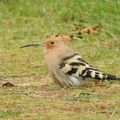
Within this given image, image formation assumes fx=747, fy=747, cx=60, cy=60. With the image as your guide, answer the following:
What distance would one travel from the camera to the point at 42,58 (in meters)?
9.51

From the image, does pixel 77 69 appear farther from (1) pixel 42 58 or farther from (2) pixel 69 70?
(1) pixel 42 58

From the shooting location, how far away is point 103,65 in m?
8.63

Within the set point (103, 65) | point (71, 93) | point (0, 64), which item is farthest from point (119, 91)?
point (0, 64)

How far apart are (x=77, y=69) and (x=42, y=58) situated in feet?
7.16

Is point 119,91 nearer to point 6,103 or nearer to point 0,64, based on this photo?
point 6,103

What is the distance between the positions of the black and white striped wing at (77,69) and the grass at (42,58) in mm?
137

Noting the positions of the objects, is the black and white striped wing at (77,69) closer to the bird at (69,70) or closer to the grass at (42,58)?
the bird at (69,70)

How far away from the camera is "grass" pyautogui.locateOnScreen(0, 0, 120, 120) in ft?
20.8

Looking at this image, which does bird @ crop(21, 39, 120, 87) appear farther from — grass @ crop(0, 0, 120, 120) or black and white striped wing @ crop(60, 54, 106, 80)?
grass @ crop(0, 0, 120, 120)

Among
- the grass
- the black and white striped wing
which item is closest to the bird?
the black and white striped wing

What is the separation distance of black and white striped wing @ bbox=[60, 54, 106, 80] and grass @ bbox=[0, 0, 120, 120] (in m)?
0.14

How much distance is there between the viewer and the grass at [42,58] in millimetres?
6336

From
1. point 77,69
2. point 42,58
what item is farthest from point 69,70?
point 42,58

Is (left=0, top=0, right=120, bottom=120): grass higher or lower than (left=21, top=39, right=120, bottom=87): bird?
lower
